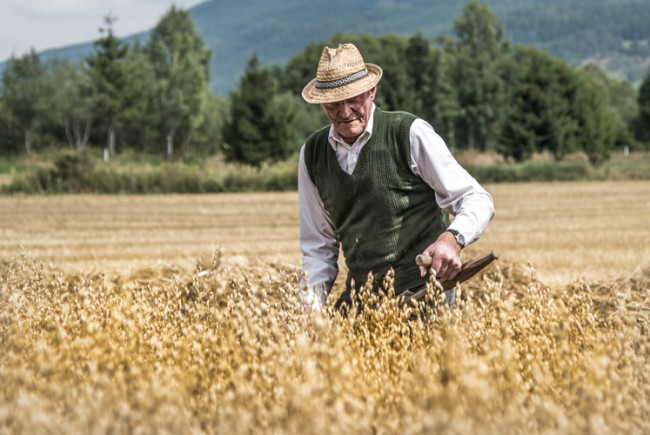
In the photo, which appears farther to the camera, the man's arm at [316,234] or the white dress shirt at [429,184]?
the man's arm at [316,234]

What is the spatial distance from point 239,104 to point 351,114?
37.6 metres

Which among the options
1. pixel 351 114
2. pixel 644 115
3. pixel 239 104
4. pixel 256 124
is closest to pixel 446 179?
pixel 351 114

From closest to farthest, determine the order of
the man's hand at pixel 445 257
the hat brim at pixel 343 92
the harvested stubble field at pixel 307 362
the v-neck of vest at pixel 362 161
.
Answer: the harvested stubble field at pixel 307 362
the man's hand at pixel 445 257
the hat brim at pixel 343 92
the v-neck of vest at pixel 362 161

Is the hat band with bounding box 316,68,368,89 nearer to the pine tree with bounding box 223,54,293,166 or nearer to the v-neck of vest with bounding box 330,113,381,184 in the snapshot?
the v-neck of vest with bounding box 330,113,381,184

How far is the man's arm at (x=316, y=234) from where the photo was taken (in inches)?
150

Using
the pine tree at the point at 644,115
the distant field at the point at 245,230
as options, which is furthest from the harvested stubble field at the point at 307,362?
the pine tree at the point at 644,115

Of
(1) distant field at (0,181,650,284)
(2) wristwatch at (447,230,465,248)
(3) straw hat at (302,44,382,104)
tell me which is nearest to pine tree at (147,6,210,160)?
(1) distant field at (0,181,650,284)

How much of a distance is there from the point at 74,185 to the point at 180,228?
968cm

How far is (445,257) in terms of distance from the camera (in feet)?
9.55

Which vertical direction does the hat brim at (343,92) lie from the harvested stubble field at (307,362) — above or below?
above

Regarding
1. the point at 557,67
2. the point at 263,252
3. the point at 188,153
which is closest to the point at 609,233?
the point at 263,252

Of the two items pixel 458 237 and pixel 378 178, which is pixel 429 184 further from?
pixel 458 237

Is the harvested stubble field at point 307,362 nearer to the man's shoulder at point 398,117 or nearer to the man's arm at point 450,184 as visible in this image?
the man's arm at point 450,184

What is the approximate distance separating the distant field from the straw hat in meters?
2.48
